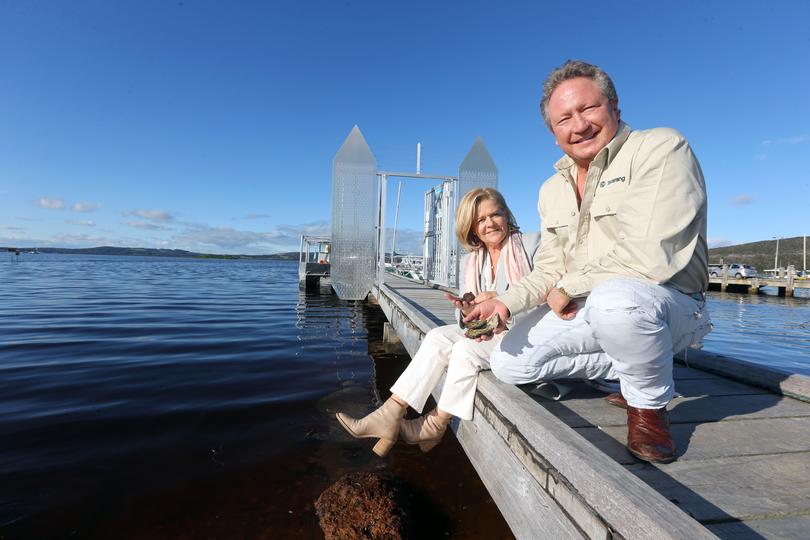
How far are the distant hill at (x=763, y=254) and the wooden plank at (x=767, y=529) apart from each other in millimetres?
82106

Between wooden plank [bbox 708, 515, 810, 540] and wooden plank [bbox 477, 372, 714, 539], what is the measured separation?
0.83 feet

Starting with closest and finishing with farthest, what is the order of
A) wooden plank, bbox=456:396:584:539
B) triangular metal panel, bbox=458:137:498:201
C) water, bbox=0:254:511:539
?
wooden plank, bbox=456:396:584:539 < water, bbox=0:254:511:539 < triangular metal panel, bbox=458:137:498:201

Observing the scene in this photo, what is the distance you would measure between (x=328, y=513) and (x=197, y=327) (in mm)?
6853

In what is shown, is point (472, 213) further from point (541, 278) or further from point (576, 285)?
point (576, 285)

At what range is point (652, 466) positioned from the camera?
1636 millimetres

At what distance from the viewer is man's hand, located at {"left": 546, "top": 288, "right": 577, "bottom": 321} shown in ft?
6.93

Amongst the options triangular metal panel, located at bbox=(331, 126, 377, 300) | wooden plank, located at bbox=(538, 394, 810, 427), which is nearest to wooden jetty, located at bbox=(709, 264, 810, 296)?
triangular metal panel, located at bbox=(331, 126, 377, 300)

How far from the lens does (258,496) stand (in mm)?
2701

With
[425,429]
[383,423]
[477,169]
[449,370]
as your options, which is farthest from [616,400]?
[477,169]

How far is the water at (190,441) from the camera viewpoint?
8.15ft

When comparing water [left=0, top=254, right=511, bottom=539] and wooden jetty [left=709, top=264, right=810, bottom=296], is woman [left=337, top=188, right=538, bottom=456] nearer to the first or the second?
water [left=0, top=254, right=511, bottom=539]

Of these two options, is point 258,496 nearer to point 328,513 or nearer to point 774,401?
point 328,513

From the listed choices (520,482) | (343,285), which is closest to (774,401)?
(520,482)

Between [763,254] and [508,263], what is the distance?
105m
